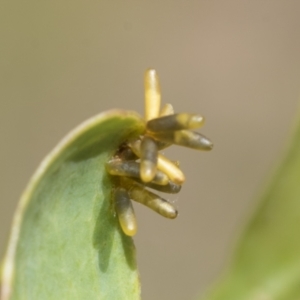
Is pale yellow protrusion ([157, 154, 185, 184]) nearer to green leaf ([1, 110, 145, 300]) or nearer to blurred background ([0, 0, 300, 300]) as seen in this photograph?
green leaf ([1, 110, 145, 300])

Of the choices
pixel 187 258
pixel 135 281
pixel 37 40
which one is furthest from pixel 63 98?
pixel 135 281

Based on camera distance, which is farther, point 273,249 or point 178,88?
point 178,88

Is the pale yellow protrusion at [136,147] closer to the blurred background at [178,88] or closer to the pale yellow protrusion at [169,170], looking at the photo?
the pale yellow protrusion at [169,170]

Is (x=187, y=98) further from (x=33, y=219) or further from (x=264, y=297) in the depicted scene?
(x=33, y=219)

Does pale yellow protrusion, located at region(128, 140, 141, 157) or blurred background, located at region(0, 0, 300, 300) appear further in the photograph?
blurred background, located at region(0, 0, 300, 300)

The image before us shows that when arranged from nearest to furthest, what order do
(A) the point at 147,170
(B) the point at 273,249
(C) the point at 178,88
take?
(A) the point at 147,170 < (B) the point at 273,249 < (C) the point at 178,88

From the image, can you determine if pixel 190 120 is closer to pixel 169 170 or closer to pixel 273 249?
pixel 169 170

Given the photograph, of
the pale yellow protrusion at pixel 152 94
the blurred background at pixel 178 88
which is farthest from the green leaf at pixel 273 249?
the blurred background at pixel 178 88

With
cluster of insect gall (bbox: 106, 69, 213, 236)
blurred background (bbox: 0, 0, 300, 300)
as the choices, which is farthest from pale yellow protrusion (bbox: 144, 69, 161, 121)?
blurred background (bbox: 0, 0, 300, 300)

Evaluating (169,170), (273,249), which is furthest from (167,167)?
(273,249)
